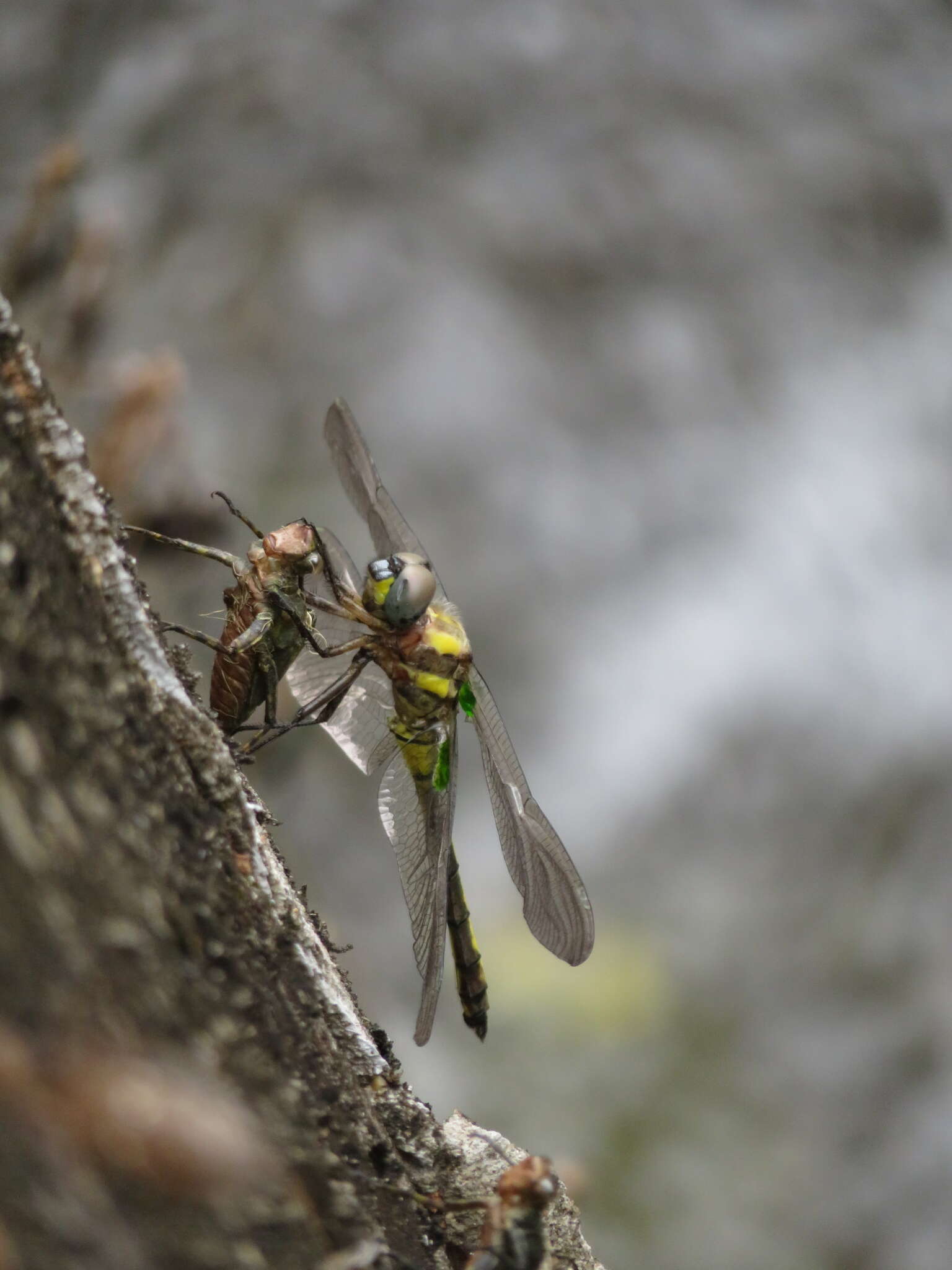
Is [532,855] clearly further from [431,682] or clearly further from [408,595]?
[408,595]

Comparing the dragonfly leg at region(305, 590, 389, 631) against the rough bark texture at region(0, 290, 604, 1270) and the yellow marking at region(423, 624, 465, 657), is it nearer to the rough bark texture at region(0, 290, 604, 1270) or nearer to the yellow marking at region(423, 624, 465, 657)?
the yellow marking at region(423, 624, 465, 657)

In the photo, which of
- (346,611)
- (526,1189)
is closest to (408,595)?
(346,611)

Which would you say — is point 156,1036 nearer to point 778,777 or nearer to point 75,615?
point 75,615

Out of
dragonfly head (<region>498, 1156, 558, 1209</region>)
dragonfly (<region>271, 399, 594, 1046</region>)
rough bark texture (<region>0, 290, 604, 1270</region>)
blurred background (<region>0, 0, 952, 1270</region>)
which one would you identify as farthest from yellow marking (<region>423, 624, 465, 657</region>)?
blurred background (<region>0, 0, 952, 1270</region>)

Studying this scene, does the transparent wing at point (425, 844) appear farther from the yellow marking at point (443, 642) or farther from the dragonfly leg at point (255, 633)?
the dragonfly leg at point (255, 633)

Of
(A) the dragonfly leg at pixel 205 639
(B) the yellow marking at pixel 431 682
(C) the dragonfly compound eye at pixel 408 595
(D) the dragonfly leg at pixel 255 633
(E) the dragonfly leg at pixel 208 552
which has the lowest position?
(A) the dragonfly leg at pixel 205 639

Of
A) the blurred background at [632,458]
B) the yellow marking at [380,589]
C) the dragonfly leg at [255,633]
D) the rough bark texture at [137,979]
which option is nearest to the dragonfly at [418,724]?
the yellow marking at [380,589]

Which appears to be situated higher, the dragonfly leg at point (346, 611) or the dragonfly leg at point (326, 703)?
the dragonfly leg at point (346, 611)

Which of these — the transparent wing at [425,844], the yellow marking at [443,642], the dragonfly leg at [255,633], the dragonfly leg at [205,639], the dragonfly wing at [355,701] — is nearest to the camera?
the dragonfly leg at [205,639]
